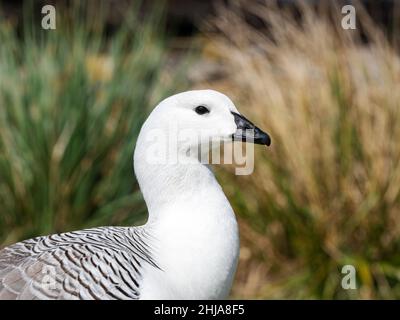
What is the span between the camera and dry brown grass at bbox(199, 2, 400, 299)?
589 centimetres

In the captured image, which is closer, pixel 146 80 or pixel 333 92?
pixel 333 92

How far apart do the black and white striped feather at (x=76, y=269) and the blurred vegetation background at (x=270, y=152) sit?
2.36 m

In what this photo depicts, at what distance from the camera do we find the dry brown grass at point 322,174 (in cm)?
589

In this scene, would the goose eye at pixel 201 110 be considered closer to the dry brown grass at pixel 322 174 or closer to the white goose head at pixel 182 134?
the white goose head at pixel 182 134

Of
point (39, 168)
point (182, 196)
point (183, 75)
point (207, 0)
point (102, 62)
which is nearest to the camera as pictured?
point (182, 196)

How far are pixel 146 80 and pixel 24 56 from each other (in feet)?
3.29

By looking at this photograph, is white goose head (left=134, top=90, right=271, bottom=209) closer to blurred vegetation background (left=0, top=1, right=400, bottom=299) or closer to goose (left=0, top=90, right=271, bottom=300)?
goose (left=0, top=90, right=271, bottom=300)

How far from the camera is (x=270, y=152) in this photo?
6285 mm

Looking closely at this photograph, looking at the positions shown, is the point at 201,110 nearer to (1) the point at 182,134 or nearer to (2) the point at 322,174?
(1) the point at 182,134

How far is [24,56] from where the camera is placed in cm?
667

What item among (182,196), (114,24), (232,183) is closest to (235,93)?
(232,183)

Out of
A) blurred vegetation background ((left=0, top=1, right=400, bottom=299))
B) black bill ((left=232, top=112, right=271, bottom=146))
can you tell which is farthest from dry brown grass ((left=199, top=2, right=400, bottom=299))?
black bill ((left=232, top=112, right=271, bottom=146))

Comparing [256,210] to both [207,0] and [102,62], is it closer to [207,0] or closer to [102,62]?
[102,62]

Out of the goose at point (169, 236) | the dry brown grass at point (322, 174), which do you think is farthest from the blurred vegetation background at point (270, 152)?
the goose at point (169, 236)
